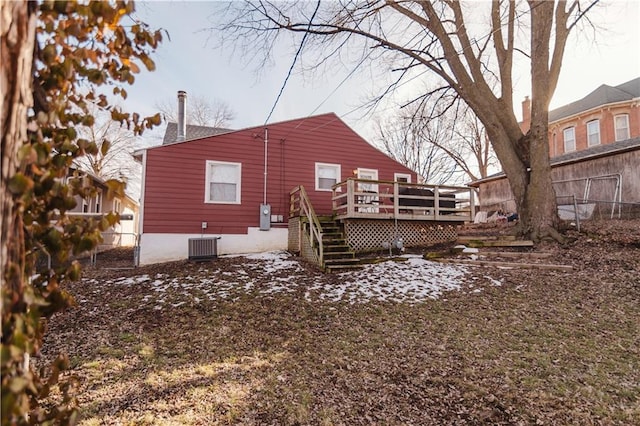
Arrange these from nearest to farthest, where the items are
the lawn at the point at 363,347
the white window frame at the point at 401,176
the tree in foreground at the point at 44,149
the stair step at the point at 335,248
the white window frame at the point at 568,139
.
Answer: the tree in foreground at the point at 44,149 → the lawn at the point at 363,347 → the stair step at the point at 335,248 → the white window frame at the point at 401,176 → the white window frame at the point at 568,139

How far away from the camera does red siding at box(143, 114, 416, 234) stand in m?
9.91

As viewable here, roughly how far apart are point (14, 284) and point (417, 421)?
3077 mm

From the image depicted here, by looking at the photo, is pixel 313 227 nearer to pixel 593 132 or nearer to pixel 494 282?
pixel 494 282

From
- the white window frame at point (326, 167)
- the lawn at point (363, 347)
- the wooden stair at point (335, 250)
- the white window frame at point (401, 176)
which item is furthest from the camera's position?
the white window frame at point (401, 176)

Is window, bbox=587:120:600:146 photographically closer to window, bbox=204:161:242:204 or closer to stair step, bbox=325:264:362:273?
stair step, bbox=325:264:362:273

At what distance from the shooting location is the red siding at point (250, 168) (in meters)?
9.91

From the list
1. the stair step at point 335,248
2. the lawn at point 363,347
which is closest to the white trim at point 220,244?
the lawn at point 363,347

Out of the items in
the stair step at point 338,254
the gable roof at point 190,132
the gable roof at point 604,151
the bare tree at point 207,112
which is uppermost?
the bare tree at point 207,112

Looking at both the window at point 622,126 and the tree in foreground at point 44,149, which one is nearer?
the tree in foreground at point 44,149

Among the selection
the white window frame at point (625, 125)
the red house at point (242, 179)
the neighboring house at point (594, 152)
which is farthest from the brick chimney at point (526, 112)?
the red house at point (242, 179)

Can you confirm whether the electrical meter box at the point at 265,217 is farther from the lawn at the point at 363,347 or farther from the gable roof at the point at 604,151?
the gable roof at the point at 604,151

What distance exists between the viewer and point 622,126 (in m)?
18.2

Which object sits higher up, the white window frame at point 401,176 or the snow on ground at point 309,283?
the white window frame at point 401,176

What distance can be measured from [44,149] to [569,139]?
2608 cm
